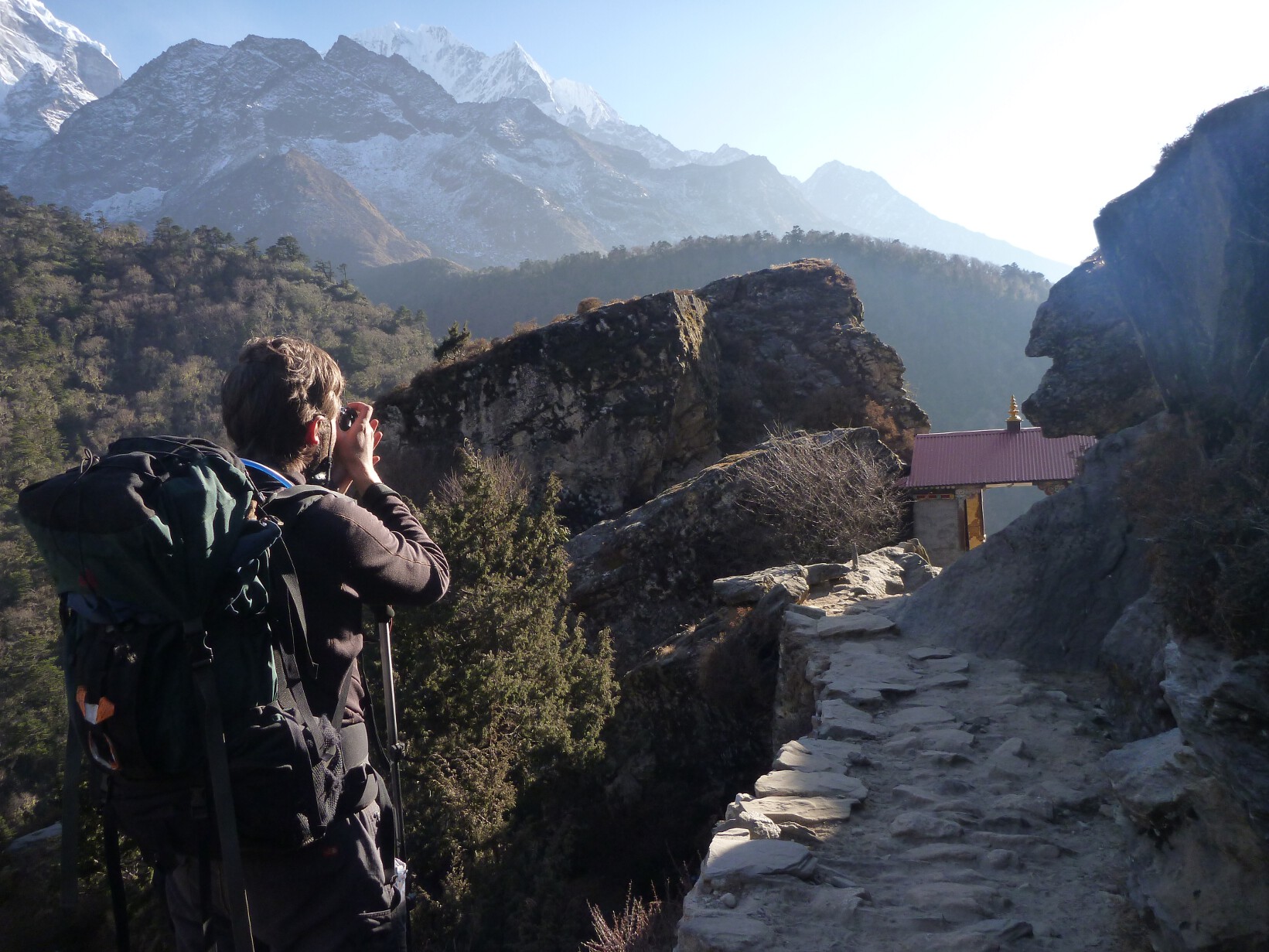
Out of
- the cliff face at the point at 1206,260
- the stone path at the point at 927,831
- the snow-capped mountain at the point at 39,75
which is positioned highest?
the snow-capped mountain at the point at 39,75

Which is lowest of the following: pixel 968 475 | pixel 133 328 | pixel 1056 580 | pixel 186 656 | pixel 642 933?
pixel 642 933

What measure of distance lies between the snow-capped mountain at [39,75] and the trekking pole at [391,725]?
181m

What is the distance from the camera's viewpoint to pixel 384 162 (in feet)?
518

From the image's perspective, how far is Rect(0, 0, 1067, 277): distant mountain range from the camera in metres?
118

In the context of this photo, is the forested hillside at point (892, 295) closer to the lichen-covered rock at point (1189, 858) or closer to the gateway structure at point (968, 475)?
the gateway structure at point (968, 475)

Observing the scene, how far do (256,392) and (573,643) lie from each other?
842 centimetres

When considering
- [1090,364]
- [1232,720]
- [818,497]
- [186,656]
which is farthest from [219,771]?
[818,497]

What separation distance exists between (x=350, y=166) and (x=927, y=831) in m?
170

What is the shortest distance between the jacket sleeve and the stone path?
140 centimetres

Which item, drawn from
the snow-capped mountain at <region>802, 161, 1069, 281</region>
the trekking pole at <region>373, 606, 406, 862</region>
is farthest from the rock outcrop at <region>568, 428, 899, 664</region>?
the snow-capped mountain at <region>802, 161, 1069, 281</region>

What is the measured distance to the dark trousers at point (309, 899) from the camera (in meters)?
1.51

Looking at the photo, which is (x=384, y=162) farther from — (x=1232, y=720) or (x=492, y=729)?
(x=1232, y=720)

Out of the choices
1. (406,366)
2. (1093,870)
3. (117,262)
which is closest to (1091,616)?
(1093,870)

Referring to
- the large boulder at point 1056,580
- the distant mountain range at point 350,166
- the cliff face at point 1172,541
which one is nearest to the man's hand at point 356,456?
the cliff face at point 1172,541
